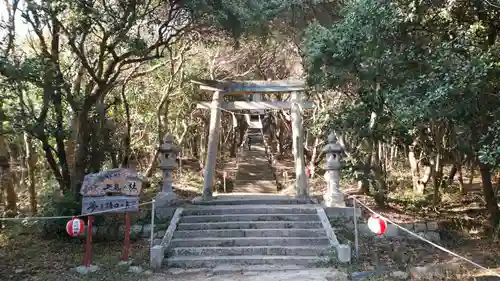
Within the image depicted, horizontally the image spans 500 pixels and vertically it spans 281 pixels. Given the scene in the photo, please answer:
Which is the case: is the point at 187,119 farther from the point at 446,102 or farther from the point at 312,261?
the point at 446,102

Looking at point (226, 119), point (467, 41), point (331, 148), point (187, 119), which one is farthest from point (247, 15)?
point (226, 119)

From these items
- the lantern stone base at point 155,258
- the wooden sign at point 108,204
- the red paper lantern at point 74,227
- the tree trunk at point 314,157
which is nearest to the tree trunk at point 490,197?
the tree trunk at point 314,157

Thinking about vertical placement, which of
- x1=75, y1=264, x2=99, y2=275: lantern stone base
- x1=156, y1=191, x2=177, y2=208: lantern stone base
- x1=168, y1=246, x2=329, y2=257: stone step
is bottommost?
x1=75, y1=264, x2=99, y2=275: lantern stone base

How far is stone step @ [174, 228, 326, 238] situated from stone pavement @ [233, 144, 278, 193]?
7376 mm

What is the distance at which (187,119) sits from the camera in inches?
688

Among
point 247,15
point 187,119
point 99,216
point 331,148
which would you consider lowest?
point 99,216

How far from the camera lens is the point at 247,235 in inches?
339

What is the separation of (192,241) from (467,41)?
600 cm

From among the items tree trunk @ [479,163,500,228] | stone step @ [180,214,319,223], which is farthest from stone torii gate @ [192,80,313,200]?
tree trunk @ [479,163,500,228]

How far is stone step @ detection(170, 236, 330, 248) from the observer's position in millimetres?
8250

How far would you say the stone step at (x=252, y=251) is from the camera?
7.91 metres

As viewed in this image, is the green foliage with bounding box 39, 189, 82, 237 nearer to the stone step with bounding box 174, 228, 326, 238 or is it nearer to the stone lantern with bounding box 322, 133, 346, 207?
the stone step with bounding box 174, 228, 326, 238

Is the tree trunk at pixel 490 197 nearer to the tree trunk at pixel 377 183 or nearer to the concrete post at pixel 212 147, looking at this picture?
the tree trunk at pixel 377 183

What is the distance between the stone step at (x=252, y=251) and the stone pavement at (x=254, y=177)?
26.5 ft
